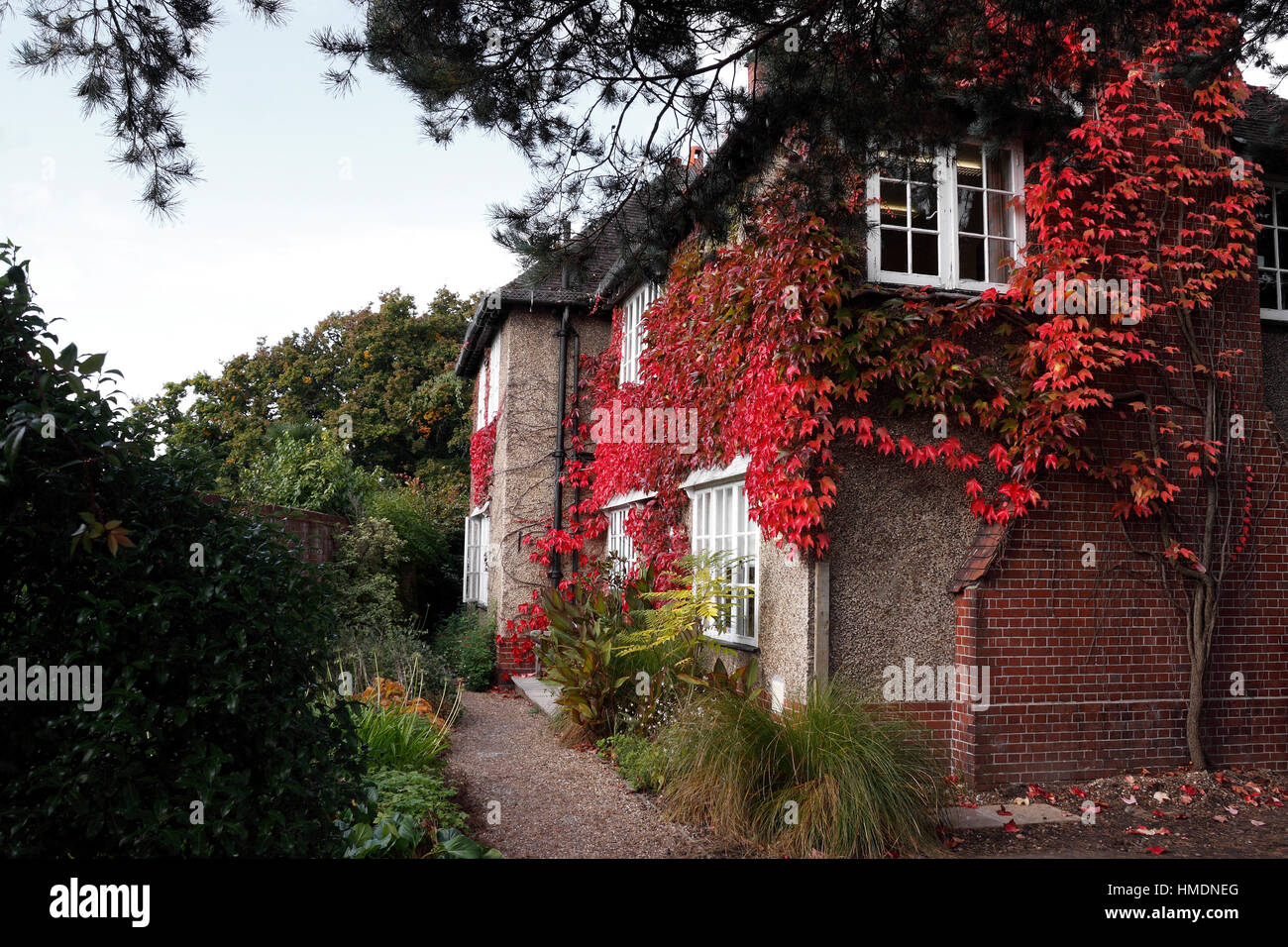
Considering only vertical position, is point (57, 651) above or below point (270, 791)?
above

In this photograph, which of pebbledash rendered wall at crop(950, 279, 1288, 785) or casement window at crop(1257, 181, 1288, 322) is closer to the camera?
pebbledash rendered wall at crop(950, 279, 1288, 785)

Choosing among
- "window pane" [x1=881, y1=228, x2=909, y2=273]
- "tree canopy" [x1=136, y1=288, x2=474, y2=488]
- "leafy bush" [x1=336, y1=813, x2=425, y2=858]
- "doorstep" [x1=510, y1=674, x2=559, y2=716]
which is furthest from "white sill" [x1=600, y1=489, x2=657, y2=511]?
"tree canopy" [x1=136, y1=288, x2=474, y2=488]

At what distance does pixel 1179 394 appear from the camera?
7266mm

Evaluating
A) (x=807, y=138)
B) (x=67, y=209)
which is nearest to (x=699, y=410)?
(x=807, y=138)

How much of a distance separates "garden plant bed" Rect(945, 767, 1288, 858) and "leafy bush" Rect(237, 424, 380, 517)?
10.4m

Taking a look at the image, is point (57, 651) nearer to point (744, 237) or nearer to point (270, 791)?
point (270, 791)

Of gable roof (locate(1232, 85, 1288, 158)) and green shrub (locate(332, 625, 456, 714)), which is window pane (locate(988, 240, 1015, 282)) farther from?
green shrub (locate(332, 625, 456, 714))

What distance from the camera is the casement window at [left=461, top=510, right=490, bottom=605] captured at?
45.1 feet

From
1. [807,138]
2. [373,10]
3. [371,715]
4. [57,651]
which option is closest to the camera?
[57,651]

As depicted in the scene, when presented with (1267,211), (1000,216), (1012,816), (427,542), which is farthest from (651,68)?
(427,542)

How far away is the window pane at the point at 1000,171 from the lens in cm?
732

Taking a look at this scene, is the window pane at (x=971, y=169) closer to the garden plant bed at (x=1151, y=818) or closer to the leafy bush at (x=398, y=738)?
the garden plant bed at (x=1151, y=818)

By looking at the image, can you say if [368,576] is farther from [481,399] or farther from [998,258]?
[998,258]

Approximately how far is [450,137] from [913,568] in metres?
4.43
